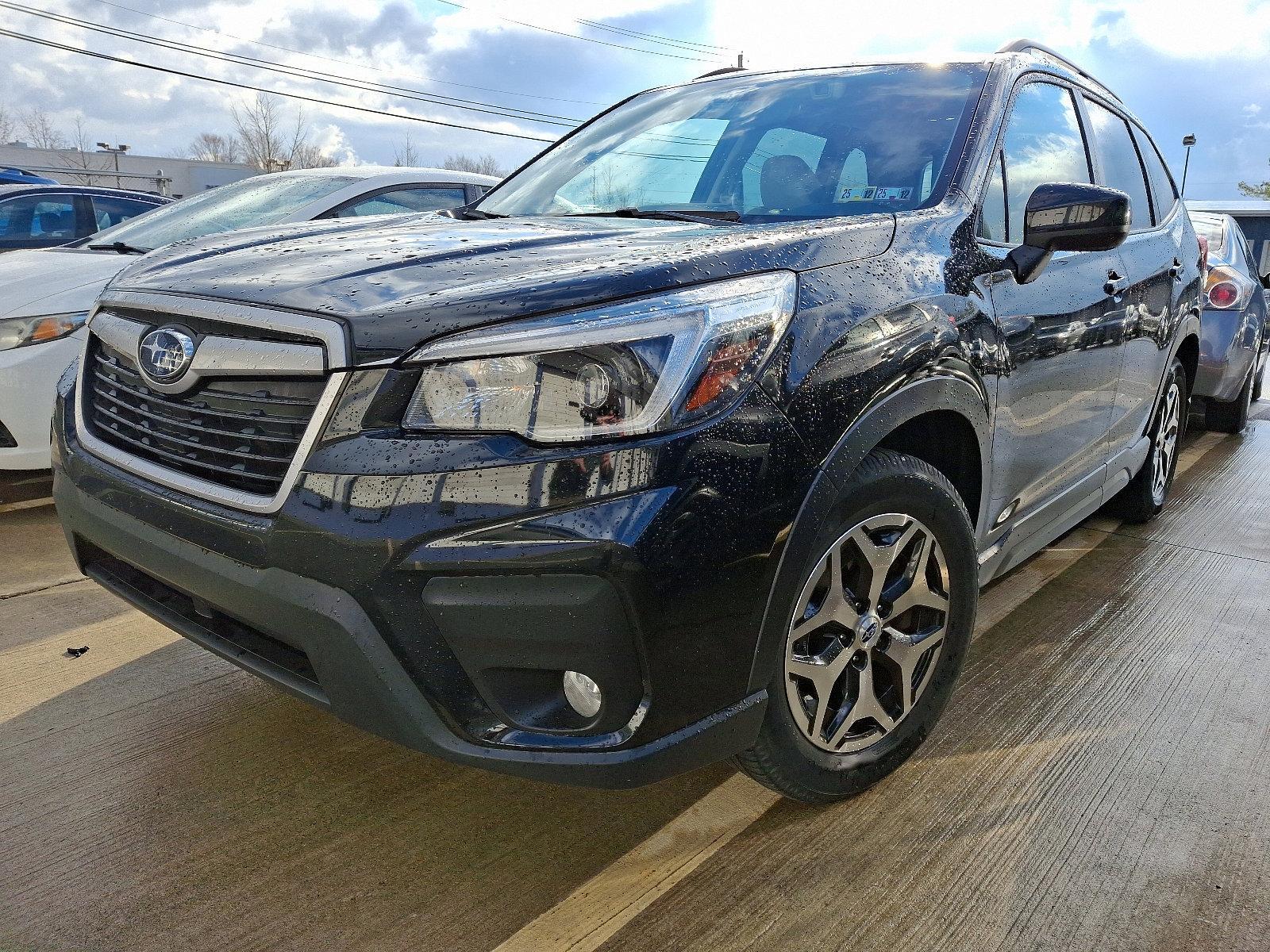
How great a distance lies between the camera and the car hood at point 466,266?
177 centimetres

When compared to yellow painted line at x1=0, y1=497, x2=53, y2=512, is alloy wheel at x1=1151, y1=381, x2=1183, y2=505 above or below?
above

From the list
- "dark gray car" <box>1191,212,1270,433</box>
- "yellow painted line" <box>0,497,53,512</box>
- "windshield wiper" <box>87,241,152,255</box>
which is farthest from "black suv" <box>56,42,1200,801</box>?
"dark gray car" <box>1191,212,1270,433</box>

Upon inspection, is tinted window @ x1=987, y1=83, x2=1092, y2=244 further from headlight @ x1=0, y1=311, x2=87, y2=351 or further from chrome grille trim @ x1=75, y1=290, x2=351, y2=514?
headlight @ x1=0, y1=311, x2=87, y2=351

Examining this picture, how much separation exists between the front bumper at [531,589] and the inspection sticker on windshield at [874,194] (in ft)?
3.32

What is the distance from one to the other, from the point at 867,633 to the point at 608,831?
2.32 feet

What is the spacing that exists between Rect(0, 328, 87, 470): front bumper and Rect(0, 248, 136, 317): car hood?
0.47ft

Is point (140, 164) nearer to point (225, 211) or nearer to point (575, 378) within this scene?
point (225, 211)

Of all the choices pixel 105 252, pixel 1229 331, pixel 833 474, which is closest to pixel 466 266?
pixel 833 474

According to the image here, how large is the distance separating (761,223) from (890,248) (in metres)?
0.34

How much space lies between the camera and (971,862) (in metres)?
2.16

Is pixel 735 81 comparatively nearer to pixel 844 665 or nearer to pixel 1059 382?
pixel 1059 382

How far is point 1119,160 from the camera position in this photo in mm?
3818

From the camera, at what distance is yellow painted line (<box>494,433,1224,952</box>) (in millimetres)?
1937

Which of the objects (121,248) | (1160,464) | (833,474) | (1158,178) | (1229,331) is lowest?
(1160,464)
